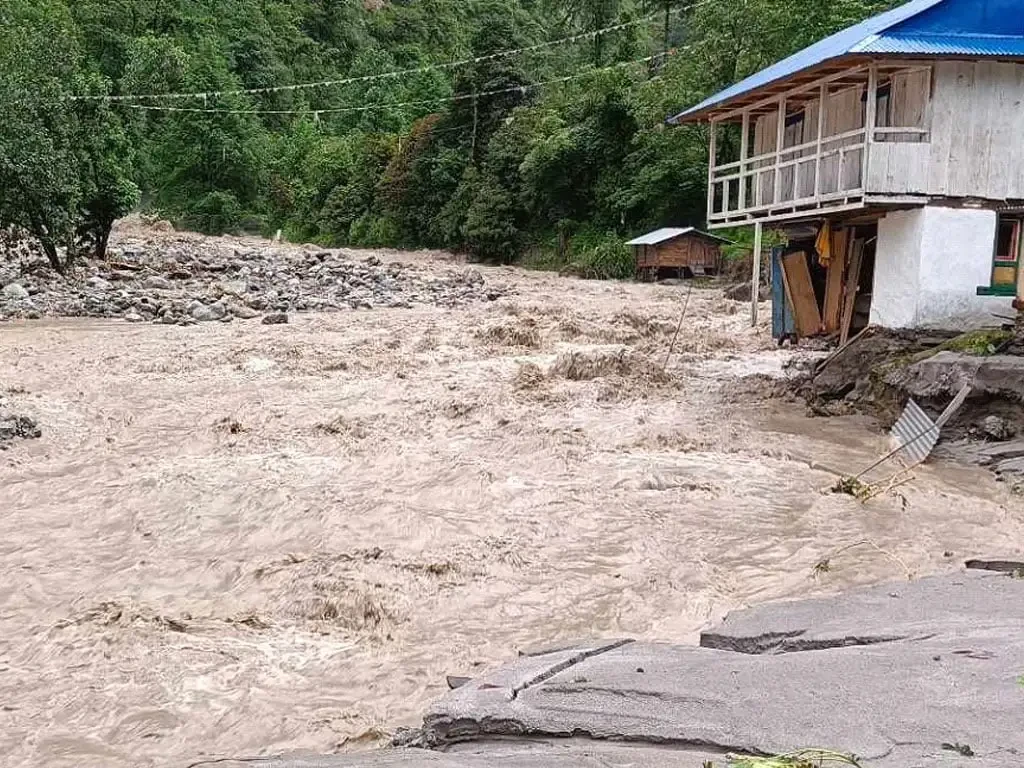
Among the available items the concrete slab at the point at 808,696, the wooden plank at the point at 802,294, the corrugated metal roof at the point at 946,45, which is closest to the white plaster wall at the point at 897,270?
the corrugated metal roof at the point at 946,45

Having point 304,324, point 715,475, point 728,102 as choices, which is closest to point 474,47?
point 304,324

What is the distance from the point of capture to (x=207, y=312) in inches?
855

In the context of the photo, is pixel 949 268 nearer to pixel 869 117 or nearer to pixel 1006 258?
pixel 1006 258

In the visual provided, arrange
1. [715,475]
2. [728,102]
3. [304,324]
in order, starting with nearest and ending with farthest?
[715,475], [728,102], [304,324]

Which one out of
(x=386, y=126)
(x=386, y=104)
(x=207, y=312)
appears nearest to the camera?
(x=207, y=312)

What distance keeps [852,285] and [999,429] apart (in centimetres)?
565

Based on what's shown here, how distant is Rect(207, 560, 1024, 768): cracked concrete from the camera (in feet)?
9.96

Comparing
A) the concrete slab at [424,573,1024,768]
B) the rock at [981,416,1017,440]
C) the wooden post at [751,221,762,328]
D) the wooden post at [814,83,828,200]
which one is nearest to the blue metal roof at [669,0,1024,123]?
the wooden post at [814,83,828,200]

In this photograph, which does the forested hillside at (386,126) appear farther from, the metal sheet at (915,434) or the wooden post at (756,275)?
the metal sheet at (915,434)

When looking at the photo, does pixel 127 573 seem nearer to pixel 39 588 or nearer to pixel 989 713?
pixel 39 588

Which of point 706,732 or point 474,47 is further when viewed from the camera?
point 474,47

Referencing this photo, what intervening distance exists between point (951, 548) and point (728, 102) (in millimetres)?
9895

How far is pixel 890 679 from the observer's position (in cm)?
355

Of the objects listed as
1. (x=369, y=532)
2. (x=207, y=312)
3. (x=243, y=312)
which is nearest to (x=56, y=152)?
(x=207, y=312)
